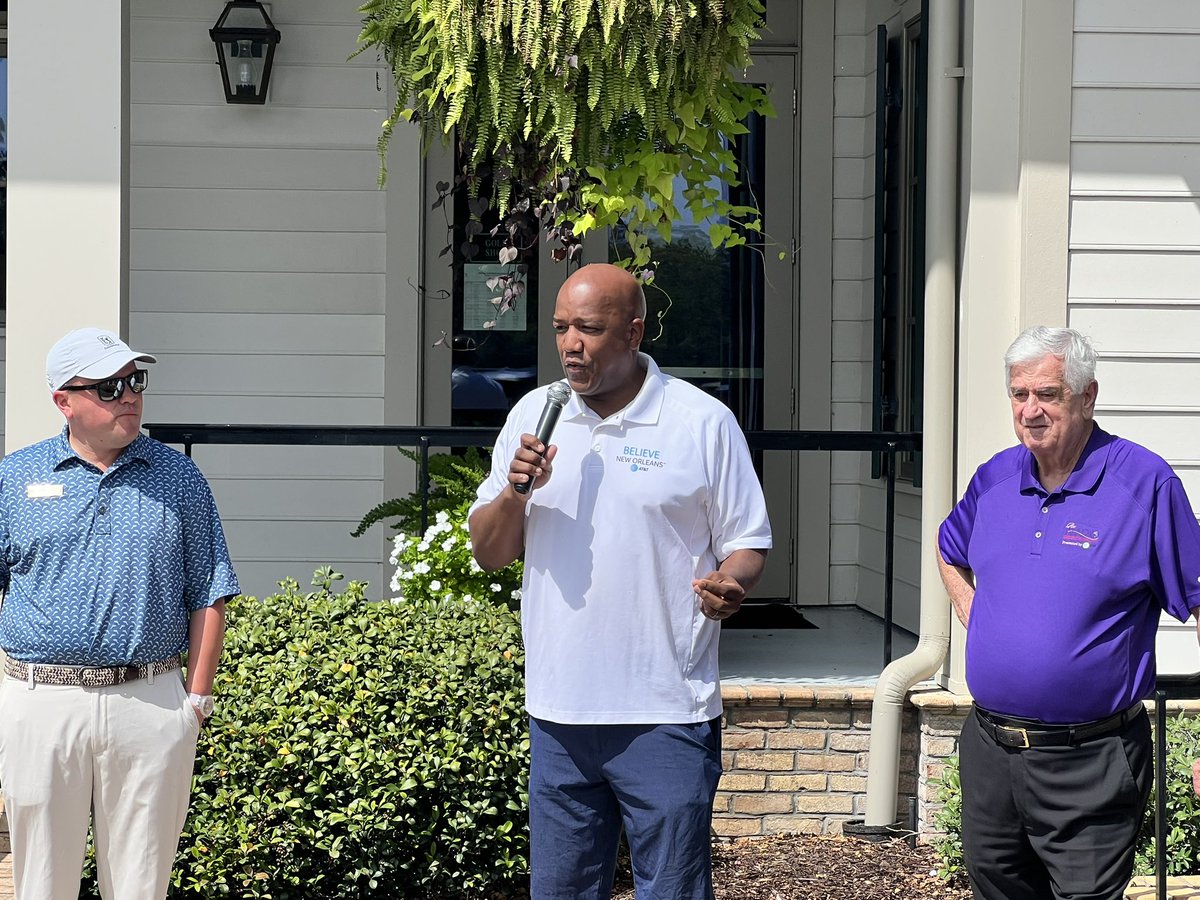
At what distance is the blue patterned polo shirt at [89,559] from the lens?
116 inches

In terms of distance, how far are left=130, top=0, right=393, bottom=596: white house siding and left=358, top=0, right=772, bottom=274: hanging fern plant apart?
198cm

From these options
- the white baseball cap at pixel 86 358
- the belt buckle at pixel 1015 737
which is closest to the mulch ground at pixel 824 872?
the belt buckle at pixel 1015 737

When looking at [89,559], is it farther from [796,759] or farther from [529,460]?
[796,759]

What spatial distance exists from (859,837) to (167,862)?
231 cm

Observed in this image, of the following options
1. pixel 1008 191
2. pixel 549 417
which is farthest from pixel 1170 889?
pixel 1008 191

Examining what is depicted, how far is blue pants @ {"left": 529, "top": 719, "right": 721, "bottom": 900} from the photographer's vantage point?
8.98ft

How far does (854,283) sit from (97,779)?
14.0ft

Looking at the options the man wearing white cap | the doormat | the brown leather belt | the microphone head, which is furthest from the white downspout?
the brown leather belt

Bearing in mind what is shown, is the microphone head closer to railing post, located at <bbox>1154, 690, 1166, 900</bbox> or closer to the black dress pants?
the black dress pants

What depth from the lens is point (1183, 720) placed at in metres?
4.29

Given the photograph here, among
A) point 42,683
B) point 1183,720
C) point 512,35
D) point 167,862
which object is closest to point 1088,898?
point 1183,720

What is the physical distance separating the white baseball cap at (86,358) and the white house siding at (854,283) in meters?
3.88

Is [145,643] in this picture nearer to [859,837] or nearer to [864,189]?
[859,837]

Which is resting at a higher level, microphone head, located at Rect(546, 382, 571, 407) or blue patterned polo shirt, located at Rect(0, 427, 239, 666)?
microphone head, located at Rect(546, 382, 571, 407)
